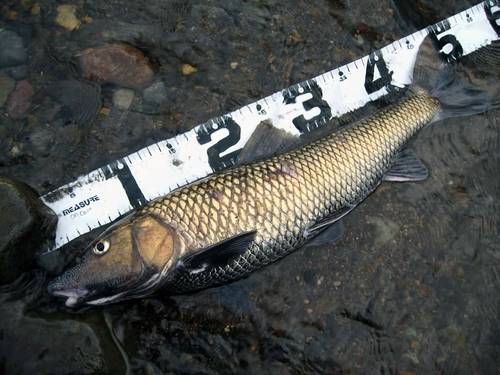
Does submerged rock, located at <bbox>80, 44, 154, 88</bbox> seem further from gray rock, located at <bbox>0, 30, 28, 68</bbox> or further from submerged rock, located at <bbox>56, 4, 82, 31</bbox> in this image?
gray rock, located at <bbox>0, 30, 28, 68</bbox>

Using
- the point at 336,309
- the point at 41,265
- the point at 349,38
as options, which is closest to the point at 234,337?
the point at 336,309

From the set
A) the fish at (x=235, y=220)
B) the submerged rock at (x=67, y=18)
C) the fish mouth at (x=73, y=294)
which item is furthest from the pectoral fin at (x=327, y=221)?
the submerged rock at (x=67, y=18)

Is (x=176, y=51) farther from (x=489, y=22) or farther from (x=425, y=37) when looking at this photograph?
(x=489, y=22)

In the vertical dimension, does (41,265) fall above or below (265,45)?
below

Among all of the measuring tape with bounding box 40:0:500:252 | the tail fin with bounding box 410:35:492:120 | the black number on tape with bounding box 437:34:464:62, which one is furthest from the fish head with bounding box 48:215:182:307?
the black number on tape with bounding box 437:34:464:62

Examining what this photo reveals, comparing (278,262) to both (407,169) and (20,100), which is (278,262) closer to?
(407,169)

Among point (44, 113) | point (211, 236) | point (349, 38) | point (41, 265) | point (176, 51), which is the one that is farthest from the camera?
point (349, 38)
